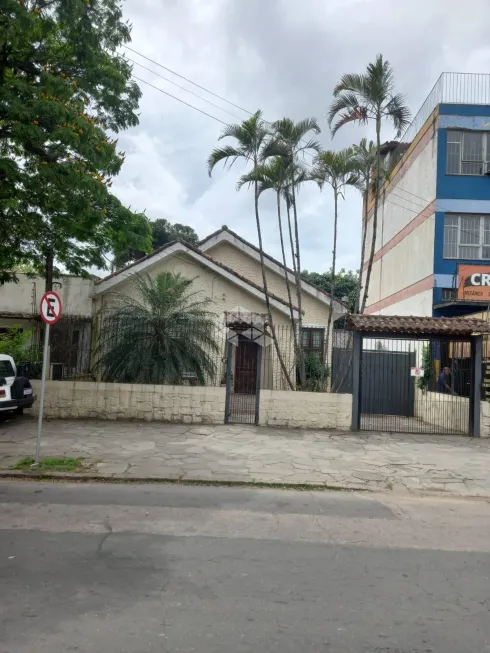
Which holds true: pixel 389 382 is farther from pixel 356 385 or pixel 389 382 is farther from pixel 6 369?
pixel 6 369

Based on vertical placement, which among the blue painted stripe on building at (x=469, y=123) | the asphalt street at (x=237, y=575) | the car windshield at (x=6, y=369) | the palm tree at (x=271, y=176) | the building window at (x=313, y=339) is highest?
the blue painted stripe on building at (x=469, y=123)

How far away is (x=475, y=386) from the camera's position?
12156 millimetres

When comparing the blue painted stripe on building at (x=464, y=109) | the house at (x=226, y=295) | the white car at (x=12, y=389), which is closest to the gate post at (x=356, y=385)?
the house at (x=226, y=295)

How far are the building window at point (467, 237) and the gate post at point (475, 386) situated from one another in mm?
7065

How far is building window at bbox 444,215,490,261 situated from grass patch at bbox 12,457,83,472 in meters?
14.8

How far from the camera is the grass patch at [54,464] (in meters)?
7.77

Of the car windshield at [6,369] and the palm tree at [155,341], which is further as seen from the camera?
Result: the palm tree at [155,341]

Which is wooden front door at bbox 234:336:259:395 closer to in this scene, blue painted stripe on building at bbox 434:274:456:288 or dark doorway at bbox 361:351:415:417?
dark doorway at bbox 361:351:415:417

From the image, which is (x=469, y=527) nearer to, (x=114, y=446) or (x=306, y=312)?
(x=114, y=446)

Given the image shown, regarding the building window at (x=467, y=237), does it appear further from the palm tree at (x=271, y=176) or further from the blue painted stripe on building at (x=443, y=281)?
the palm tree at (x=271, y=176)

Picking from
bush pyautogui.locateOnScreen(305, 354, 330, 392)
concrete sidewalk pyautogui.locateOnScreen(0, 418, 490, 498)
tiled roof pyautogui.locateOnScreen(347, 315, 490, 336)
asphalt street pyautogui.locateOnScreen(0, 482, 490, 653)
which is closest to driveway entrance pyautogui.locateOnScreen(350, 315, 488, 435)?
tiled roof pyautogui.locateOnScreen(347, 315, 490, 336)

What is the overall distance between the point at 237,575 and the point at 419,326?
8816 mm

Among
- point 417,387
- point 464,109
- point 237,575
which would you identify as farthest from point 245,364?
point 237,575

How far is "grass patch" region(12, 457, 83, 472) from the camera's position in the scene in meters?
7.77
